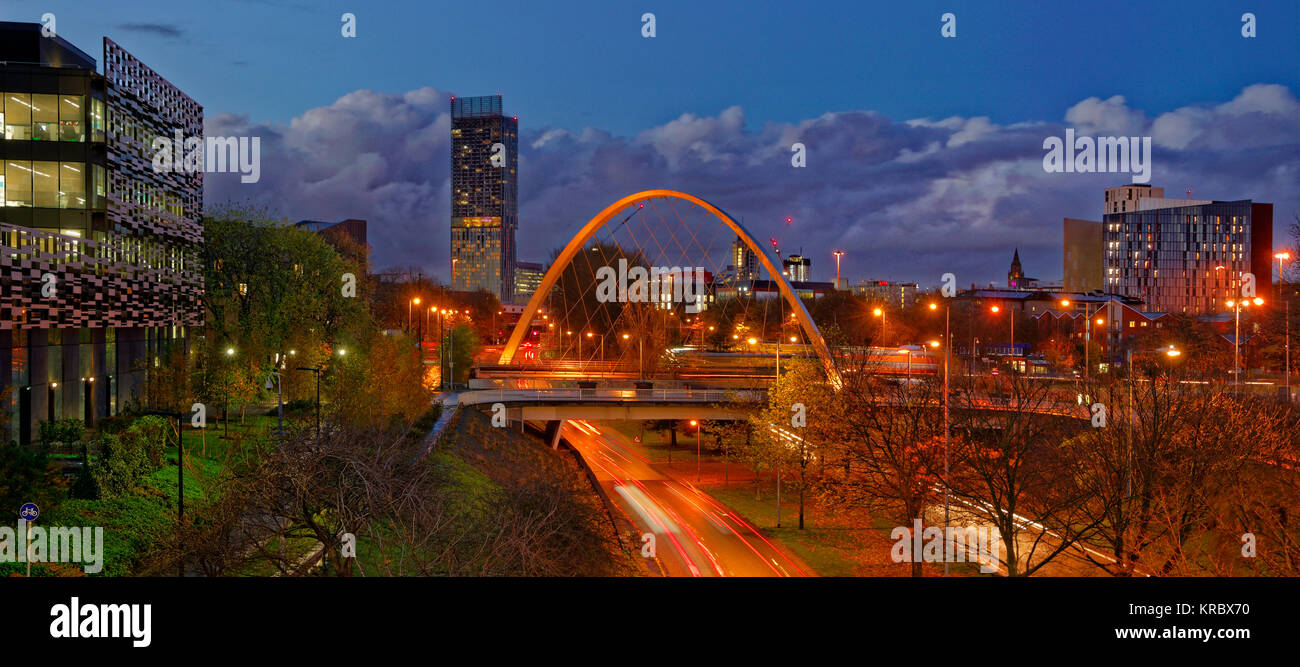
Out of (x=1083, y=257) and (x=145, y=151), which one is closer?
(x=145, y=151)

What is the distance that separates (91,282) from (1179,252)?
149583 millimetres

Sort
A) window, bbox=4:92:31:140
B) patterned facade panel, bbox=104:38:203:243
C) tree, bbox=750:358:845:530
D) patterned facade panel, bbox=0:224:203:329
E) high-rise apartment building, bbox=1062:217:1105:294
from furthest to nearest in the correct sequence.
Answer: high-rise apartment building, bbox=1062:217:1105:294
patterned facade panel, bbox=104:38:203:243
window, bbox=4:92:31:140
tree, bbox=750:358:845:530
patterned facade panel, bbox=0:224:203:329

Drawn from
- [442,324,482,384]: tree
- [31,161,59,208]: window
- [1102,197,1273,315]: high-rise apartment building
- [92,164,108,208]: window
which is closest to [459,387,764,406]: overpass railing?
[442,324,482,384]: tree

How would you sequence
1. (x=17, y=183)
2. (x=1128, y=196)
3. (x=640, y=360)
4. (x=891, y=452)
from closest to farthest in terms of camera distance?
(x=891, y=452), (x=17, y=183), (x=640, y=360), (x=1128, y=196)

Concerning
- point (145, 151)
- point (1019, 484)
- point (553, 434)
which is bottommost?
point (553, 434)

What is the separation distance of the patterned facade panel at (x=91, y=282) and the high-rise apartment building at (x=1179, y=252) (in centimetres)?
12904

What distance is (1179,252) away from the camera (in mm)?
133500

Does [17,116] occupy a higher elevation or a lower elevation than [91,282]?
higher

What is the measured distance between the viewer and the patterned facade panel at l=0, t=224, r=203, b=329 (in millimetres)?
29344

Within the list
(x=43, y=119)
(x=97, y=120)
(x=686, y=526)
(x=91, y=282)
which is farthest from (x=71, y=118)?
(x=686, y=526)

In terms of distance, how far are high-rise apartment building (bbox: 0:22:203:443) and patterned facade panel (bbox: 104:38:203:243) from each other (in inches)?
3.9

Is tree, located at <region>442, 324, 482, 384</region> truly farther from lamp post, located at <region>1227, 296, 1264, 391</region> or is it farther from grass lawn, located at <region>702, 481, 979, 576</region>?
lamp post, located at <region>1227, 296, 1264, 391</region>

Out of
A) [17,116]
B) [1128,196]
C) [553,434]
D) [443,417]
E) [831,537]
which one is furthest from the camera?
[1128,196]

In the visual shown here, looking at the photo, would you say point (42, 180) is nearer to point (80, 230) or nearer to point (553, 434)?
point (80, 230)
